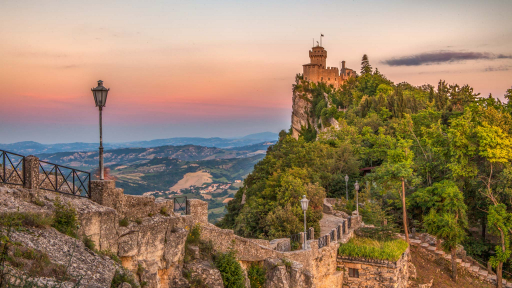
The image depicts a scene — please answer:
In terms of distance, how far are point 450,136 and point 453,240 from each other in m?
7.87

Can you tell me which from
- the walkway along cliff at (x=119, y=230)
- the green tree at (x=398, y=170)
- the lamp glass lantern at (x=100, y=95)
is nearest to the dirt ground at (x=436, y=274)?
the green tree at (x=398, y=170)

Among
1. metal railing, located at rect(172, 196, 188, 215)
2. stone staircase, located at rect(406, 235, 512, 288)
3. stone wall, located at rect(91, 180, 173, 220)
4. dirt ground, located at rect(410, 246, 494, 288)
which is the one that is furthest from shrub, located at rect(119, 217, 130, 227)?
stone staircase, located at rect(406, 235, 512, 288)

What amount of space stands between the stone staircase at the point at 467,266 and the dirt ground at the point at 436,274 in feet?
1.34

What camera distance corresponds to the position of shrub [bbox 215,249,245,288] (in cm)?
1219

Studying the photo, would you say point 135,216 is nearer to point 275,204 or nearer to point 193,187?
point 275,204

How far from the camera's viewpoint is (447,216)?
24.5 meters

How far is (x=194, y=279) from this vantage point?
1110 cm

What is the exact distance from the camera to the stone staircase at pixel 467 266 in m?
25.5

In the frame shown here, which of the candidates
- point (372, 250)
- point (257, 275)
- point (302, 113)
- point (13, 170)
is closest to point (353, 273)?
point (372, 250)

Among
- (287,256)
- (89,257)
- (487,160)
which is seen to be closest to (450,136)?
(487,160)

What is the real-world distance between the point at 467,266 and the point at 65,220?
24.8 m

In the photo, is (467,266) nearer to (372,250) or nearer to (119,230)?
(372,250)

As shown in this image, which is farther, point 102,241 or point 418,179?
point 418,179

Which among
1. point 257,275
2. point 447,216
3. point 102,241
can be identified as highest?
point 102,241
